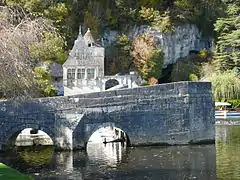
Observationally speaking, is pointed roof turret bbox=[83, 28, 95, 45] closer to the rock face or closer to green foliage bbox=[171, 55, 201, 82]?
the rock face

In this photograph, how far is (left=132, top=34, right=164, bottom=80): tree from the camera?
54000 millimetres

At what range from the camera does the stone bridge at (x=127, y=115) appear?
28047 millimetres

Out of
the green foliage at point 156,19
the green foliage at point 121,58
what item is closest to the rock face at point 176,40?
the green foliage at point 156,19

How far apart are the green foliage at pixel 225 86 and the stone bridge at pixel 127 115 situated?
22516 mm

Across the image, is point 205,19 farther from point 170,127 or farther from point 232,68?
point 170,127

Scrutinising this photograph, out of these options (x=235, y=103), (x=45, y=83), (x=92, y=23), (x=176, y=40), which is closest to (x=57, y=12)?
(x=92, y=23)

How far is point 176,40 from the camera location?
59125mm

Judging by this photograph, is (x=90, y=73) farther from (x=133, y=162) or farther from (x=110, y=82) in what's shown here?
(x=133, y=162)

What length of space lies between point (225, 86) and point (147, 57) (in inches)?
368

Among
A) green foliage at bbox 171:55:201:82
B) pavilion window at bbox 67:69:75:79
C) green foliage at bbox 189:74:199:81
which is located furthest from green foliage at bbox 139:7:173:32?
pavilion window at bbox 67:69:75:79

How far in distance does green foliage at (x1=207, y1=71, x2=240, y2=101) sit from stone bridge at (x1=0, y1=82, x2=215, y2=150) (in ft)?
73.9

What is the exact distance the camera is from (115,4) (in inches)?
2327

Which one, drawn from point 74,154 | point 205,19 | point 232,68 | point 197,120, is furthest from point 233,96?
point 74,154

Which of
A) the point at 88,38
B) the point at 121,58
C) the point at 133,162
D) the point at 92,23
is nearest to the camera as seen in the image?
the point at 133,162
